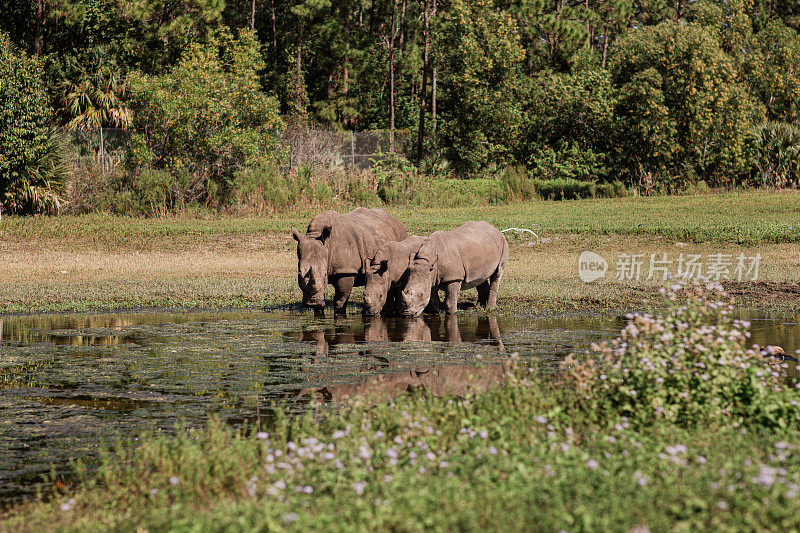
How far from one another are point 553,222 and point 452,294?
13.7 m

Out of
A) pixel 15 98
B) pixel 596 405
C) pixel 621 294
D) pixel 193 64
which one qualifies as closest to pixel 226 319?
pixel 621 294

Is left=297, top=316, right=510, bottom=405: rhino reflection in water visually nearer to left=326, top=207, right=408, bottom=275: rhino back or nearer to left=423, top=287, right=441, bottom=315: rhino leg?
left=423, top=287, right=441, bottom=315: rhino leg

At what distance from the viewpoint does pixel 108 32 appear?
4369 cm

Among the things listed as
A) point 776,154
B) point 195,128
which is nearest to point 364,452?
point 195,128

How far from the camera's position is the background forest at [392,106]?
31.8m

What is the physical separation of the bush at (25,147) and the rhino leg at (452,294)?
17703 millimetres

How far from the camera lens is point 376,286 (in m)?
15.3

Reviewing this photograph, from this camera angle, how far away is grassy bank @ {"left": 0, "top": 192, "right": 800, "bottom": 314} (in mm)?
17656

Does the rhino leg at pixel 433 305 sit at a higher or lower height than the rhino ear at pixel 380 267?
lower

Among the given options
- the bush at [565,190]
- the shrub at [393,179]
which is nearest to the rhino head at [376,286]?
the shrub at [393,179]

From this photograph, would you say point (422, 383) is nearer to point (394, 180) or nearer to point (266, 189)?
point (266, 189)

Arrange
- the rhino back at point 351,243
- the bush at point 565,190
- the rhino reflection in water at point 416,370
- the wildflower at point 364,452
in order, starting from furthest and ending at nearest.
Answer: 1. the bush at point 565,190
2. the rhino back at point 351,243
3. the rhino reflection in water at point 416,370
4. the wildflower at point 364,452

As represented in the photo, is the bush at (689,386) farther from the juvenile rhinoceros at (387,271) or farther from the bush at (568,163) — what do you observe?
the bush at (568,163)

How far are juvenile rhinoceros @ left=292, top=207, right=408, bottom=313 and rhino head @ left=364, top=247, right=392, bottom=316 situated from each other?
23.0 inches
